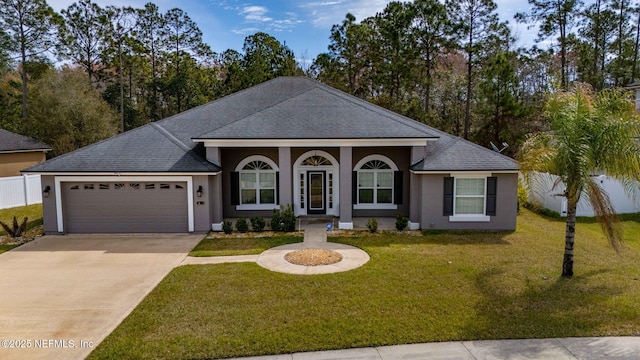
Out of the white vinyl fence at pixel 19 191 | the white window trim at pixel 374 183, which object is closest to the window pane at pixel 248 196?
the white window trim at pixel 374 183

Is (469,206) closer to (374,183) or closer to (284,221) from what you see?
(374,183)

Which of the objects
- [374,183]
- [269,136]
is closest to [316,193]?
[374,183]

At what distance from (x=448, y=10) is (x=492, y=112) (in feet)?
30.0

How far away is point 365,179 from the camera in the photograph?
1723 cm

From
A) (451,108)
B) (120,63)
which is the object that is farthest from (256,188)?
(120,63)

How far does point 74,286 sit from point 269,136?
778cm

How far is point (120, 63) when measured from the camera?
123 feet

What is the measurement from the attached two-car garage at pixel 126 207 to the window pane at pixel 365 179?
692 cm

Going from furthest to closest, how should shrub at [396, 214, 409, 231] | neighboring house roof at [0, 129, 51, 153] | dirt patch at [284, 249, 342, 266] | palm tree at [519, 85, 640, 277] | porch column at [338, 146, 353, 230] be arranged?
neighboring house roof at [0, 129, 51, 153] < porch column at [338, 146, 353, 230] < shrub at [396, 214, 409, 231] < dirt patch at [284, 249, 342, 266] < palm tree at [519, 85, 640, 277]

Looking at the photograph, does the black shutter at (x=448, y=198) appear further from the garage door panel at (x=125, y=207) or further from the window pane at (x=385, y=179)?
the garage door panel at (x=125, y=207)

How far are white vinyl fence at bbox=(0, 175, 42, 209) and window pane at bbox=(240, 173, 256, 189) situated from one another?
12.0 metres

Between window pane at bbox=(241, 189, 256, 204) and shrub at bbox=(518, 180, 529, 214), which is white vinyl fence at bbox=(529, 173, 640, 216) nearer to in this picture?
shrub at bbox=(518, 180, 529, 214)

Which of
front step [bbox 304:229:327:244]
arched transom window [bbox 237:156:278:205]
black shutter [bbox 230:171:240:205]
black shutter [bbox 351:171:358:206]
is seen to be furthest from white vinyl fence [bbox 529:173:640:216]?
black shutter [bbox 230:171:240:205]

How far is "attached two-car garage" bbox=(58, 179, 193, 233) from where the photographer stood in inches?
585
